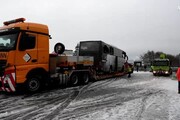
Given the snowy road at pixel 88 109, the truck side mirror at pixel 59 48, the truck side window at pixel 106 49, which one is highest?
the truck side window at pixel 106 49

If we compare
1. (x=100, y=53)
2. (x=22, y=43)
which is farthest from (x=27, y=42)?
(x=100, y=53)

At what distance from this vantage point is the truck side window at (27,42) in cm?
968

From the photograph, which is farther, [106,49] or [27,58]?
[106,49]

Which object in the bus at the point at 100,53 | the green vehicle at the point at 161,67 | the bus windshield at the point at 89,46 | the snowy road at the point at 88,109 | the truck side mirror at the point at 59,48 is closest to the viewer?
the snowy road at the point at 88,109

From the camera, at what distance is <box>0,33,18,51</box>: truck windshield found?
957cm

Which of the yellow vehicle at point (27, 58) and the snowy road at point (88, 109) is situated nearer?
the snowy road at point (88, 109)

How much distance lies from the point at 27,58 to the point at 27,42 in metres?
0.70

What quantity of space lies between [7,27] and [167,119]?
25.4ft

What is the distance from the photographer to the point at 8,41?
9789mm

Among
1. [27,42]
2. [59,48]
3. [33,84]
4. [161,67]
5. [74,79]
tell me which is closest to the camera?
[27,42]

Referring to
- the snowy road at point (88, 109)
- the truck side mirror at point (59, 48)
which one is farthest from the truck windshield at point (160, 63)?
the snowy road at point (88, 109)

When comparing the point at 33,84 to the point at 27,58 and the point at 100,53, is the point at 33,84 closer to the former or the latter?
the point at 27,58

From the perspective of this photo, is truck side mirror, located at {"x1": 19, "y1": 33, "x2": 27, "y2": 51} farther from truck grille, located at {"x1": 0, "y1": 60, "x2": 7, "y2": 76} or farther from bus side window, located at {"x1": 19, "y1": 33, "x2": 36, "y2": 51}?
truck grille, located at {"x1": 0, "y1": 60, "x2": 7, "y2": 76}

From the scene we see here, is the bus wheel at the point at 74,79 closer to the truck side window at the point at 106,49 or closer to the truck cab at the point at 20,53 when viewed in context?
the truck cab at the point at 20,53
